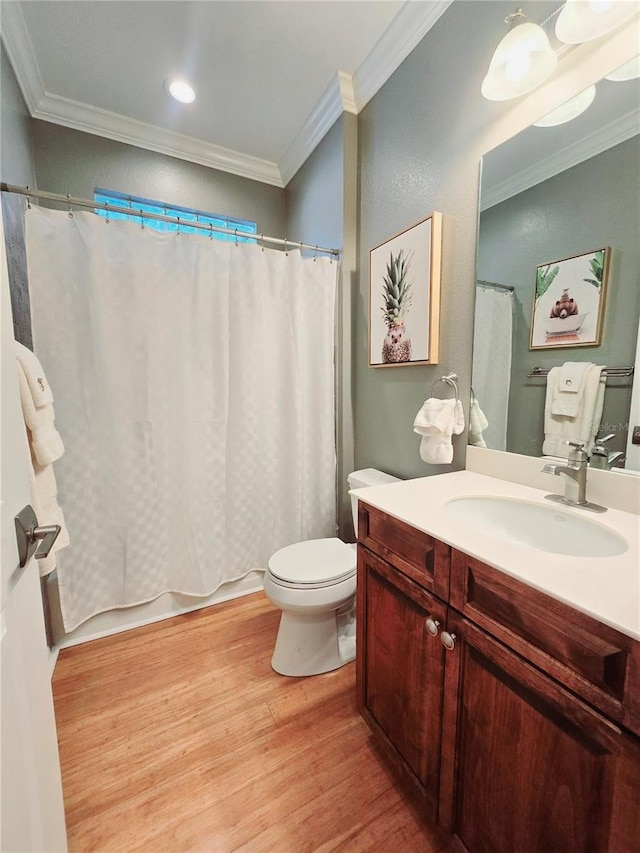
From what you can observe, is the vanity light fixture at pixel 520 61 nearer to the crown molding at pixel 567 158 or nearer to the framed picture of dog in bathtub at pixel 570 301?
the crown molding at pixel 567 158

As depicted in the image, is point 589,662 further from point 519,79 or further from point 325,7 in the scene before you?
point 325,7

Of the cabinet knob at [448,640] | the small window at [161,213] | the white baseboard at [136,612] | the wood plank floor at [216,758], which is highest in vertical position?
the small window at [161,213]

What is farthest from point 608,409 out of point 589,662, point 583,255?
point 589,662

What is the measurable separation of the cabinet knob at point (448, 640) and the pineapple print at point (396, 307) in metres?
1.13

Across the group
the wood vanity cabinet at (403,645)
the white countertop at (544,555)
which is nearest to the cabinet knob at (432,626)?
the wood vanity cabinet at (403,645)

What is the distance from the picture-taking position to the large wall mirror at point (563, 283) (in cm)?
90

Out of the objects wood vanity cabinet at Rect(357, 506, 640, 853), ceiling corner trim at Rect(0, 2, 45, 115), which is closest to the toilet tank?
wood vanity cabinet at Rect(357, 506, 640, 853)

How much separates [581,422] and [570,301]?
0.36 meters

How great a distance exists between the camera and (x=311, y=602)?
1362mm

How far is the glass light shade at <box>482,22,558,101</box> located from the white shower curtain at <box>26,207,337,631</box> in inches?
40.6

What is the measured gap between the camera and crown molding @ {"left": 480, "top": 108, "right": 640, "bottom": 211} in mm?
889

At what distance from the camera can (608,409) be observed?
3.09 ft

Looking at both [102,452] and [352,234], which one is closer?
[102,452]

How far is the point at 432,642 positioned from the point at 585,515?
515 mm
